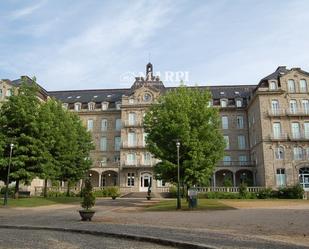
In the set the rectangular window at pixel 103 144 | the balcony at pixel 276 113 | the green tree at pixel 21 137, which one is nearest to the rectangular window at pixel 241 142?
the balcony at pixel 276 113

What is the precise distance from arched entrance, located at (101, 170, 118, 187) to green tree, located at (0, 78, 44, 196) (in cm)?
2676

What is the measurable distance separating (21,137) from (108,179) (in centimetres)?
2886

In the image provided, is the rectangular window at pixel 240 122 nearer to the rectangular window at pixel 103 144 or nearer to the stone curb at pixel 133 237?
the rectangular window at pixel 103 144

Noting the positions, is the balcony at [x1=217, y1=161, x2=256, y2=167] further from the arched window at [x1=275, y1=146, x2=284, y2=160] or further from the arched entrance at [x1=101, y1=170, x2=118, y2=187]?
the arched entrance at [x1=101, y1=170, x2=118, y2=187]

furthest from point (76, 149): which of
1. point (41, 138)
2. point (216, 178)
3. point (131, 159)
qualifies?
point (216, 178)

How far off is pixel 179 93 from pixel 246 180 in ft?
91.6

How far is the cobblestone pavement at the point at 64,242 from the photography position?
9406 millimetres

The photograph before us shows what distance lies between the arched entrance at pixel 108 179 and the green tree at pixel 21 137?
26.8 m

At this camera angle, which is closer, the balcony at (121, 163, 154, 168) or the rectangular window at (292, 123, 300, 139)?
the rectangular window at (292, 123, 300, 139)

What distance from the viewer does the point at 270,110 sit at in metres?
49.4

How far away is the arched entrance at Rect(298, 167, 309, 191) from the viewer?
47.1 metres

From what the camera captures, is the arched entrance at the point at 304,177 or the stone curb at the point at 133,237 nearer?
the stone curb at the point at 133,237

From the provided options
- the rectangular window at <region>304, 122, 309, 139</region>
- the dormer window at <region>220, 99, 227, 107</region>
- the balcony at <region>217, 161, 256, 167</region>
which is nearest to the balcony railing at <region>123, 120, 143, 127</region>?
the dormer window at <region>220, 99, 227, 107</region>

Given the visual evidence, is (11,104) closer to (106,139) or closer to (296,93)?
(106,139)
